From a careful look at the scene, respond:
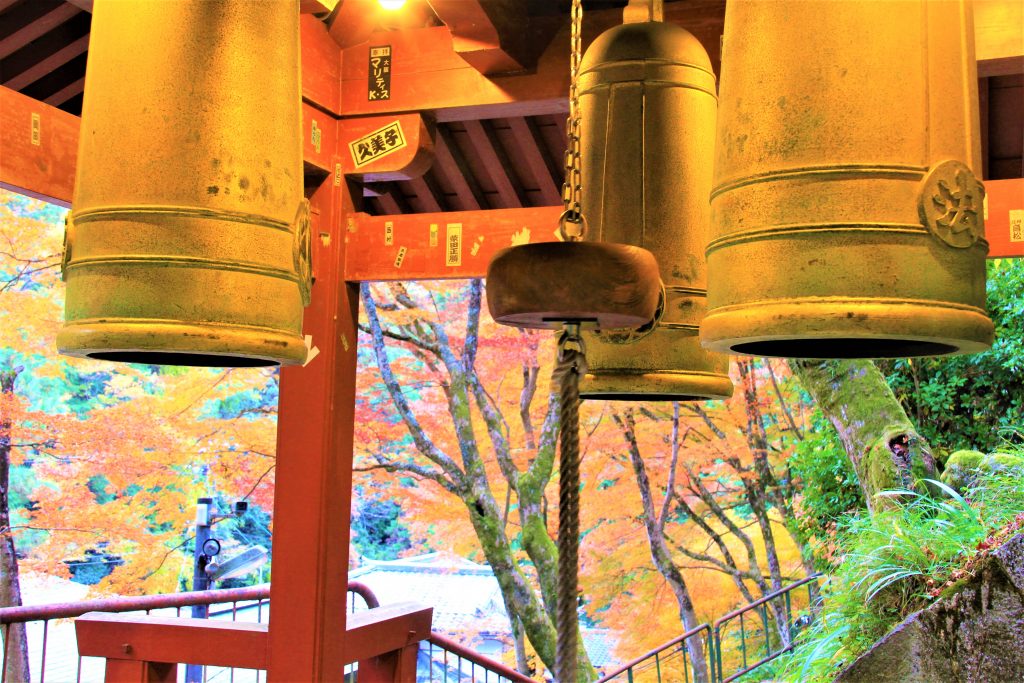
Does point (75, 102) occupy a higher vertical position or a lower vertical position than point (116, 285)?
higher

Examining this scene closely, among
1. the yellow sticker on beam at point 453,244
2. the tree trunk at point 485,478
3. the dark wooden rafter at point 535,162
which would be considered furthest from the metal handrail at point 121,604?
the tree trunk at point 485,478

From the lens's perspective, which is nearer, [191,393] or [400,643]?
[400,643]

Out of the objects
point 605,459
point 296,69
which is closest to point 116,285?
point 296,69

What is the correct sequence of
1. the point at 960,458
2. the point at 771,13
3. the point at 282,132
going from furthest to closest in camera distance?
the point at 960,458 → the point at 282,132 → the point at 771,13

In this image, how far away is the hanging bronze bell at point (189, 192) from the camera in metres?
1.63

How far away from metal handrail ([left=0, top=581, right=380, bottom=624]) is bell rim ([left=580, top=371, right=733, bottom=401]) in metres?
2.95

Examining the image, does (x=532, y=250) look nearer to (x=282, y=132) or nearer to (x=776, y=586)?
(x=282, y=132)

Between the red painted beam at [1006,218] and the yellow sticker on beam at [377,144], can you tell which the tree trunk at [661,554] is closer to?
the yellow sticker on beam at [377,144]

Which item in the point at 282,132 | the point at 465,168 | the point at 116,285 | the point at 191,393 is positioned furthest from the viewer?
the point at 191,393

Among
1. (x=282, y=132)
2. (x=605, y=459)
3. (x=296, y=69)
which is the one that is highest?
(x=296, y=69)

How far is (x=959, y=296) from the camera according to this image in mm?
1341

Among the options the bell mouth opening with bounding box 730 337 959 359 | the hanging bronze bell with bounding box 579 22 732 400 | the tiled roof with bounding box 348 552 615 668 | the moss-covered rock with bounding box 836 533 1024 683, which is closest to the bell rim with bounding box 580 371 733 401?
the hanging bronze bell with bounding box 579 22 732 400

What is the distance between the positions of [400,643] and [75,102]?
3.21 m

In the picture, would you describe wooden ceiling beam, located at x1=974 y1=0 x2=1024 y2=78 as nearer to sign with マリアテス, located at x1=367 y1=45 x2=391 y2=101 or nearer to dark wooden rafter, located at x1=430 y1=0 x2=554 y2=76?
dark wooden rafter, located at x1=430 y1=0 x2=554 y2=76
